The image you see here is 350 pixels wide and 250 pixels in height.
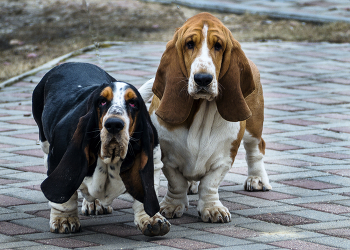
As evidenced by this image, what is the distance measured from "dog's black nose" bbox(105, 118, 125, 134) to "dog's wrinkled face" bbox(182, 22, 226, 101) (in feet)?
1.95

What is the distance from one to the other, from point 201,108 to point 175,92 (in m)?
0.26

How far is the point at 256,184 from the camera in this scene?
185 inches

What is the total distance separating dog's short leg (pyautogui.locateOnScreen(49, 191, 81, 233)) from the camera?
3.82 m

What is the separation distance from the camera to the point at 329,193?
4539mm

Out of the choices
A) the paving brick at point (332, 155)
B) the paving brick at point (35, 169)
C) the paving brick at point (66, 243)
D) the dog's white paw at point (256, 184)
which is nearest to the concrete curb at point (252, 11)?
the paving brick at point (332, 155)

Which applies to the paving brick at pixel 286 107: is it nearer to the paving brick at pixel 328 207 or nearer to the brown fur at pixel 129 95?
the paving brick at pixel 328 207

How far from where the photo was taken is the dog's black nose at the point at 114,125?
336cm

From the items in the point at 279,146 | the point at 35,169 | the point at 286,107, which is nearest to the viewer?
the point at 35,169

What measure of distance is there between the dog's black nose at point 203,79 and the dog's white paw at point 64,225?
118cm

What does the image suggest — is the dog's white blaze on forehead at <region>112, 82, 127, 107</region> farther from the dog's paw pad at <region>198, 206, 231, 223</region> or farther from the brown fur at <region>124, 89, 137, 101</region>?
the dog's paw pad at <region>198, 206, 231, 223</region>

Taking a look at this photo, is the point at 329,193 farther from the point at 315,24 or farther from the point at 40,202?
the point at 315,24

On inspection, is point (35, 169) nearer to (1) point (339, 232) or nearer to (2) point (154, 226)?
(2) point (154, 226)

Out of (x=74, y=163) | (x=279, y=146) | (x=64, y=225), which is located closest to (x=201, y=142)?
(x=74, y=163)

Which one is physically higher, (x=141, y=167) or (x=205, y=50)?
(x=205, y=50)
